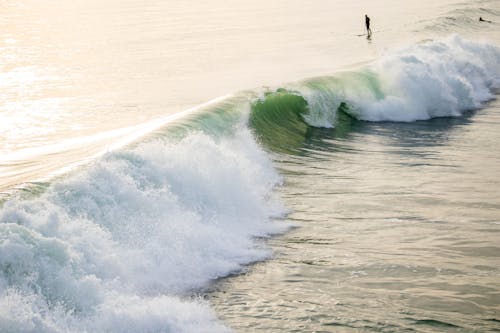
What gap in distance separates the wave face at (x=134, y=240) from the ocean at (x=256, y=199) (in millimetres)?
25

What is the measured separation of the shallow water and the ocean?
4 centimetres

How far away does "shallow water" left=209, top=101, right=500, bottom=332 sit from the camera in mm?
7914

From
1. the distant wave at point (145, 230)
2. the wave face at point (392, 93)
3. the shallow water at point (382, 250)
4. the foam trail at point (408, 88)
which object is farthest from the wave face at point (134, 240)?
the foam trail at point (408, 88)

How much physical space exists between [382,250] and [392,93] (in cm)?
1352

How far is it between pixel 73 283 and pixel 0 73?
2312 cm

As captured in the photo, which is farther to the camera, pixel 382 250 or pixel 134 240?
pixel 382 250

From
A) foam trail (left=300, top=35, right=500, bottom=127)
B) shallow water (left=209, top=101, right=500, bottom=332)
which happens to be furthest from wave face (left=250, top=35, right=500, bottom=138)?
shallow water (left=209, top=101, right=500, bottom=332)

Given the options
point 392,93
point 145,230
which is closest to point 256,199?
point 145,230

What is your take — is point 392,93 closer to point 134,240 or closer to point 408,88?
point 408,88

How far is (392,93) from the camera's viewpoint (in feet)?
74.4

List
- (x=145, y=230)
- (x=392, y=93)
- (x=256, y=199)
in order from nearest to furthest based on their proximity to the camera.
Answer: (x=145, y=230) < (x=256, y=199) < (x=392, y=93)

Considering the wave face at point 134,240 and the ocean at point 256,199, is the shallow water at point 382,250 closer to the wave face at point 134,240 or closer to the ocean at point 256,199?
the ocean at point 256,199

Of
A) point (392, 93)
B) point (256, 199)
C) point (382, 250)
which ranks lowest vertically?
point (382, 250)

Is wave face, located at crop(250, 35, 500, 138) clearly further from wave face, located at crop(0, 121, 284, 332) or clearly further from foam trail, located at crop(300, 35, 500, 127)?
wave face, located at crop(0, 121, 284, 332)
